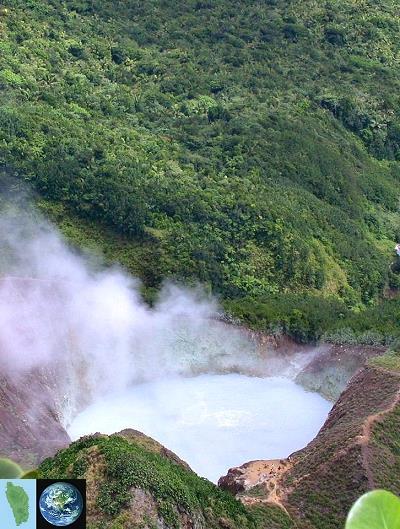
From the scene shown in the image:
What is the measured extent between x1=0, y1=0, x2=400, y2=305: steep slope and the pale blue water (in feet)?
33.8

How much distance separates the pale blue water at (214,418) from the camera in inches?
1586

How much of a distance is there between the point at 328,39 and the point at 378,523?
81310 millimetres

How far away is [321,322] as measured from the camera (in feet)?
176

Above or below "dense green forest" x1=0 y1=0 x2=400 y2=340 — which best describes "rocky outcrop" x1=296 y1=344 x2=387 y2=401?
above

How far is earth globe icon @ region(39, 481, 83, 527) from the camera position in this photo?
18.4 meters

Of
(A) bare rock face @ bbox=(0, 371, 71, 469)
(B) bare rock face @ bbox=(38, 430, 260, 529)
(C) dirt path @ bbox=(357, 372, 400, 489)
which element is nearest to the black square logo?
(B) bare rock face @ bbox=(38, 430, 260, 529)

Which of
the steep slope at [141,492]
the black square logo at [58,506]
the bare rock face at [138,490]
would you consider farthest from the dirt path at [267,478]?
the black square logo at [58,506]

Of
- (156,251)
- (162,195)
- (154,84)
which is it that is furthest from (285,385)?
(154,84)

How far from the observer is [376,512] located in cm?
1236

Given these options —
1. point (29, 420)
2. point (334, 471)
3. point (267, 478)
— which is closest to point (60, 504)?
point (334, 471)

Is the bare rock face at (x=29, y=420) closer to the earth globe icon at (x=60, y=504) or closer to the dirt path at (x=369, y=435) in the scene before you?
the dirt path at (x=369, y=435)

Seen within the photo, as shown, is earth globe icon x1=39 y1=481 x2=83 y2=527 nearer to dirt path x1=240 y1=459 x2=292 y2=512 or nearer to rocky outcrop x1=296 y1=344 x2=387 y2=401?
dirt path x1=240 y1=459 x2=292 y2=512

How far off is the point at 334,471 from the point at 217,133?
40453 mm

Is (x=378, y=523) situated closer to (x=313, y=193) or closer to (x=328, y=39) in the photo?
(x=313, y=193)
